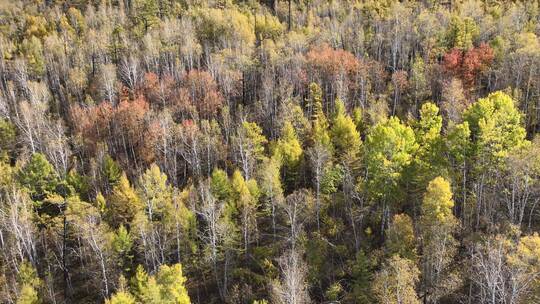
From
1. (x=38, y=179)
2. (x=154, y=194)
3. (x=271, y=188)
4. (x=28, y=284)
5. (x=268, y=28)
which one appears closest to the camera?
(x=28, y=284)

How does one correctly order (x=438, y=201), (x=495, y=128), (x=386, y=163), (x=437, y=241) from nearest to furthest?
(x=437, y=241)
(x=438, y=201)
(x=495, y=128)
(x=386, y=163)

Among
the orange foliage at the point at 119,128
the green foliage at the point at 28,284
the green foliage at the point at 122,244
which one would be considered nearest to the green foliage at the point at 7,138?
the orange foliage at the point at 119,128

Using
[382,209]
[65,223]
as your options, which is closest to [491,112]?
[382,209]

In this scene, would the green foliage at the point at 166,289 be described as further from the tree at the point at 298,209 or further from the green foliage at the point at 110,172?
the green foliage at the point at 110,172

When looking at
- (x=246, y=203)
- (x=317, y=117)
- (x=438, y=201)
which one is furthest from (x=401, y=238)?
(x=317, y=117)

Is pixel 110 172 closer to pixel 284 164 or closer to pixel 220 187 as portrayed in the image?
pixel 220 187

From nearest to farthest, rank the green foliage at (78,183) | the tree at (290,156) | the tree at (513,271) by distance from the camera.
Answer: the tree at (513,271)
the tree at (290,156)
the green foliage at (78,183)

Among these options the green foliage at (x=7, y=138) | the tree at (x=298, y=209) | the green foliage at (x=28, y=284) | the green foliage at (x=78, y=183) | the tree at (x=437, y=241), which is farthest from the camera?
the green foliage at (x=7, y=138)
